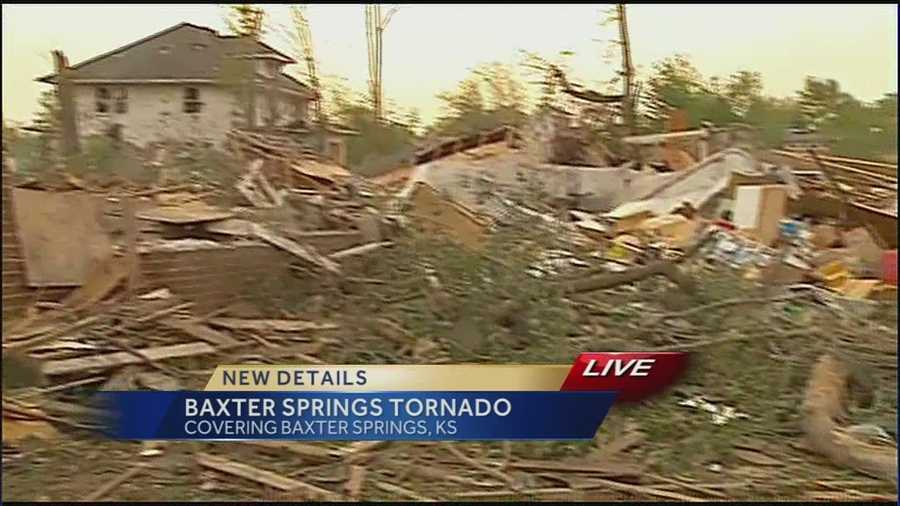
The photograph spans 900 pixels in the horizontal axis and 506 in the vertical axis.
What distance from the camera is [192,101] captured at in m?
2.51

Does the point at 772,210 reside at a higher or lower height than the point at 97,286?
higher

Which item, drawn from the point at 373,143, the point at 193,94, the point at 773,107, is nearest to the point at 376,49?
the point at 373,143

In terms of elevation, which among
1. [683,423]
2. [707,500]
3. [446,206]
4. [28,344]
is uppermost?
[446,206]

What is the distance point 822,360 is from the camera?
2.57 m

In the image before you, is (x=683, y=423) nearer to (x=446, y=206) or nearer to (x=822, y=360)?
(x=822, y=360)

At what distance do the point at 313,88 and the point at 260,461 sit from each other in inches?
33.3

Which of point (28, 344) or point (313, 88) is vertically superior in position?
point (313, 88)

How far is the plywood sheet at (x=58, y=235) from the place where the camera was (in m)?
2.49

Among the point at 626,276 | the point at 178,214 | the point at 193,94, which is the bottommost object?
the point at 626,276

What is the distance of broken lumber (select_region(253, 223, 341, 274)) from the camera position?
8.32ft

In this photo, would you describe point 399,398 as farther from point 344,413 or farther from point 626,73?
point 626,73

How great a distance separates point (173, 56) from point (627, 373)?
1.22m

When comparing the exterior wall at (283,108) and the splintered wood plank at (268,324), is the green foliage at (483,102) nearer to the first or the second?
the exterior wall at (283,108)

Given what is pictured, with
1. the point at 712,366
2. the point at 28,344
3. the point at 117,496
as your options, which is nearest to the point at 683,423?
the point at 712,366
